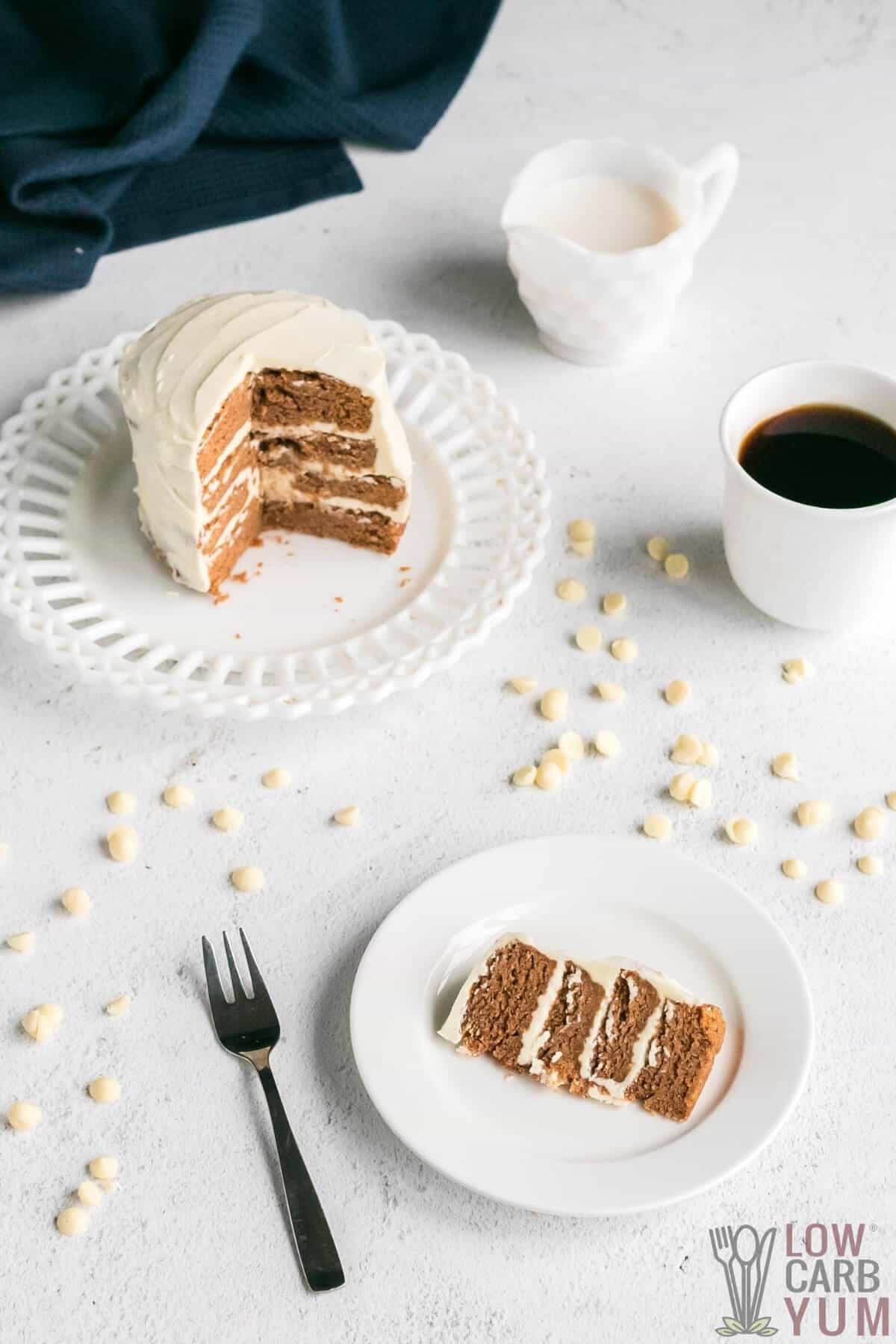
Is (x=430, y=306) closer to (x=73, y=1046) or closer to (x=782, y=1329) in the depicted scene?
(x=73, y=1046)

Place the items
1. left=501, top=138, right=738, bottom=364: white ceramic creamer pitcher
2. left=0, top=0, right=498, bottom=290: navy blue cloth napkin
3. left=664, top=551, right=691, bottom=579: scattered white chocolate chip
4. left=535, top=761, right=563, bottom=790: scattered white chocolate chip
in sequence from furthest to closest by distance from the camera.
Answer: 1. left=0, top=0, right=498, bottom=290: navy blue cloth napkin
2. left=501, top=138, right=738, bottom=364: white ceramic creamer pitcher
3. left=664, top=551, right=691, bottom=579: scattered white chocolate chip
4. left=535, top=761, right=563, bottom=790: scattered white chocolate chip

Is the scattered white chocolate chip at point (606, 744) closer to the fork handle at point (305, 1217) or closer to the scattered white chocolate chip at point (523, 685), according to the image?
the scattered white chocolate chip at point (523, 685)

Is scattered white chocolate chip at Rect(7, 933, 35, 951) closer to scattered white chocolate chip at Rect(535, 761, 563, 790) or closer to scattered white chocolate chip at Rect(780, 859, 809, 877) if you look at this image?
scattered white chocolate chip at Rect(535, 761, 563, 790)

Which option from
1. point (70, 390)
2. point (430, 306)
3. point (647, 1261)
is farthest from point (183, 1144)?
point (430, 306)

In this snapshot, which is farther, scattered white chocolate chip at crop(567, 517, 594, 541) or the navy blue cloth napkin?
the navy blue cloth napkin

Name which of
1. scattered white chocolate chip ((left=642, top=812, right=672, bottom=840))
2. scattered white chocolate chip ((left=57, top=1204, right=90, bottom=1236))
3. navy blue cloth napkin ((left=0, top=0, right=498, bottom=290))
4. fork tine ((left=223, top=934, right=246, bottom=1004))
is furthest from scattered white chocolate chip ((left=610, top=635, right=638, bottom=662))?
navy blue cloth napkin ((left=0, top=0, right=498, bottom=290))

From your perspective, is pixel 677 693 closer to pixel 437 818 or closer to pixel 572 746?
pixel 572 746

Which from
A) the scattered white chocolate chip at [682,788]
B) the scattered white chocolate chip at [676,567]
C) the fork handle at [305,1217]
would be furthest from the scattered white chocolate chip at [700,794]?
the fork handle at [305,1217]

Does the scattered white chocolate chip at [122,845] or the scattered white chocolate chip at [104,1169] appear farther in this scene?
the scattered white chocolate chip at [122,845]

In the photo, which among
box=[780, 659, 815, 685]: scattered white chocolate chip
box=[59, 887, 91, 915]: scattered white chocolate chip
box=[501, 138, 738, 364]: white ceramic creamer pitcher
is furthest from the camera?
box=[501, 138, 738, 364]: white ceramic creamer pitcher
